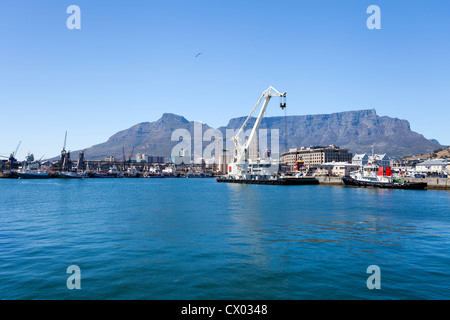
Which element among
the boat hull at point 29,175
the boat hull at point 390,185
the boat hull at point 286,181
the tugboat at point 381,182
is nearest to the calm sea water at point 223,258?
the boat hull at point 390,185

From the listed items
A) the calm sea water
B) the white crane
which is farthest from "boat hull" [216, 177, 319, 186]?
the calm sea water

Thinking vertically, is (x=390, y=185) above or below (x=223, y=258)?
below

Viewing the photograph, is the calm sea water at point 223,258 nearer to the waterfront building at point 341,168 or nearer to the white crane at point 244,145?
the white crane at point 244,145

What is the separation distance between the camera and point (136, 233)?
65.3 ft

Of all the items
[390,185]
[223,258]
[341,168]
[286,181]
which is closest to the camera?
[223,258]

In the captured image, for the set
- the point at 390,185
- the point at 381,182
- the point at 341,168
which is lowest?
the point at 390,185

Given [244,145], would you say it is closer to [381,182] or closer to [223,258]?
[381,182]

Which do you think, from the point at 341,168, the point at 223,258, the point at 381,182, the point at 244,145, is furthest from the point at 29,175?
the point at 223,258

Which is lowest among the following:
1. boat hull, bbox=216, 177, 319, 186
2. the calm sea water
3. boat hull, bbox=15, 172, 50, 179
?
boat hull, bbox=216, 177, 319, 186

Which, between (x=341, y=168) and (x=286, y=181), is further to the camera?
(x=341, y=168)

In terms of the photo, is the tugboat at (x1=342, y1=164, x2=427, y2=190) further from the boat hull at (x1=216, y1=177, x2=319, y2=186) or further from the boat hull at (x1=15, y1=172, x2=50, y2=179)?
the boat hull at (x1=15, y1=172, x2=50, y2=179)

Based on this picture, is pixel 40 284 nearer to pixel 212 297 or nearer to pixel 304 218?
pixel 212 297
